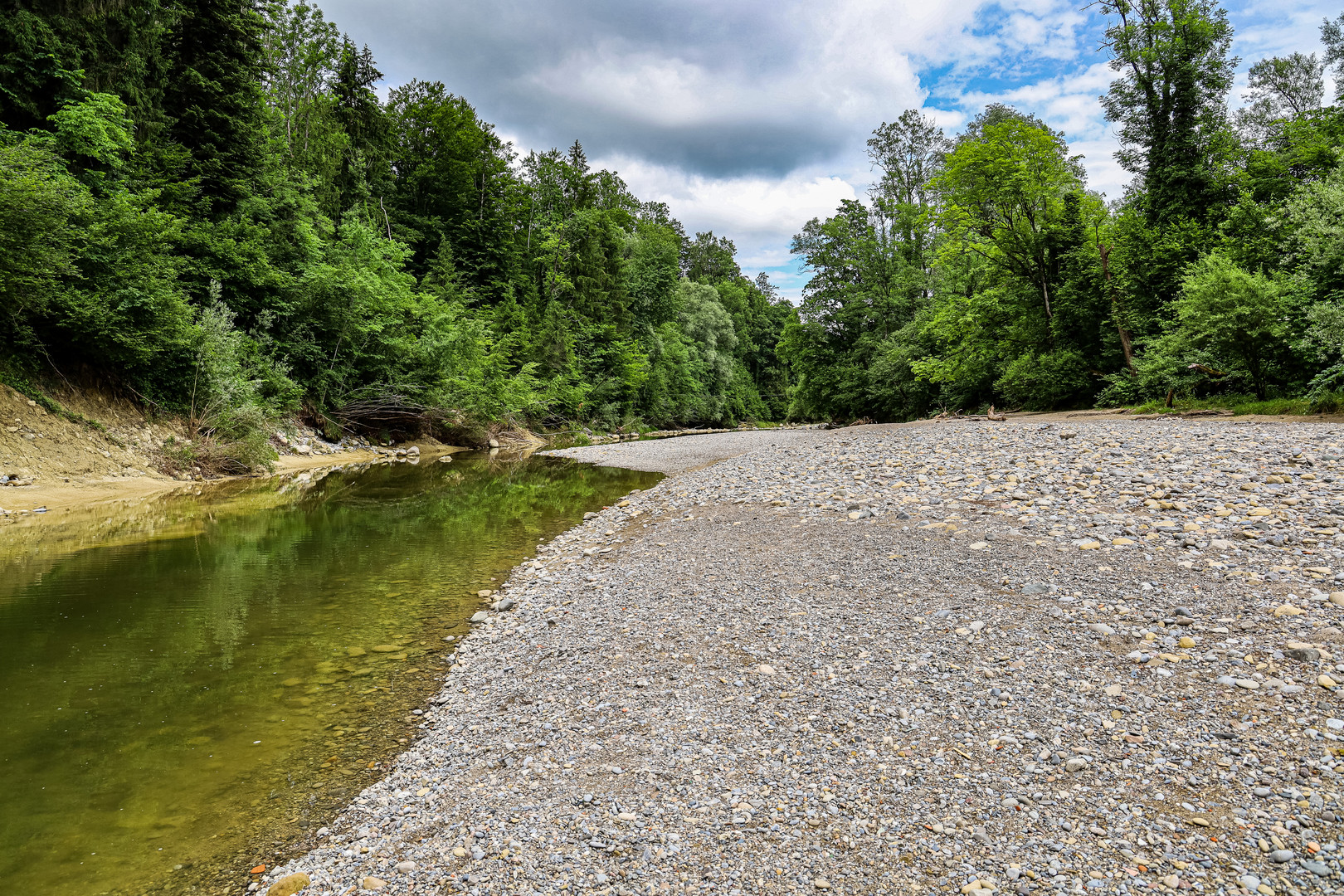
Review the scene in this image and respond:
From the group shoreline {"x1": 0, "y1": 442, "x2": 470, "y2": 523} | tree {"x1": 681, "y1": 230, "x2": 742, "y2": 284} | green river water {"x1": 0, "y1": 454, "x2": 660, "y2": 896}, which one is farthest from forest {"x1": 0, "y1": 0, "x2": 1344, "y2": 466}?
tree {"x1": 681, "y1": 230, "x2": 742, "y2": 284}

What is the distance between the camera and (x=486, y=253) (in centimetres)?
4750

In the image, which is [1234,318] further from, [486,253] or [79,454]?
[486,253]

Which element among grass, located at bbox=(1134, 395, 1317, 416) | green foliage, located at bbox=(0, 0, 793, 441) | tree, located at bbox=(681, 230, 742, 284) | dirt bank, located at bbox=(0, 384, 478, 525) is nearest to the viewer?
dirt bank, located at bbox=(0, 384, 478, 525)

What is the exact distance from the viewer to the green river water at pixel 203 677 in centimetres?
361

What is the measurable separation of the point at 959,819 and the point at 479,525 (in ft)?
36.2

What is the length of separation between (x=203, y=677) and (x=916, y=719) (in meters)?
6.25

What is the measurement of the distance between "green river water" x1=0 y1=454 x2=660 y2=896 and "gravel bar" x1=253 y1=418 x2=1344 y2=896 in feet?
1.97

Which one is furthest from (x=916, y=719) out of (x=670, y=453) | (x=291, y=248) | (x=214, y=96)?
(x=214, y=96)

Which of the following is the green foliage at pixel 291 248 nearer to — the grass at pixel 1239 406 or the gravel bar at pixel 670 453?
the gravel bar at pixel 670 453

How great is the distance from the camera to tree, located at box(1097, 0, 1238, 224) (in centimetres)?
2041

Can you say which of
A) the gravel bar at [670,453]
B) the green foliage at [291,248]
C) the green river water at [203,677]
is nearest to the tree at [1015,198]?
the gravel bar at [670,453]

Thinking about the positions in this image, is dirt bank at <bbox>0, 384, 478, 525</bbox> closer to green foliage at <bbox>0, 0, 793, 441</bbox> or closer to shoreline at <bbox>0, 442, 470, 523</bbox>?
shoreline at <bbox>0, 442, 470, 523</bbox>

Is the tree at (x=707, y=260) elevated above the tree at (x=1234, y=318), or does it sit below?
above

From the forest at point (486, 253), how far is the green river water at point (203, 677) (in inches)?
288
